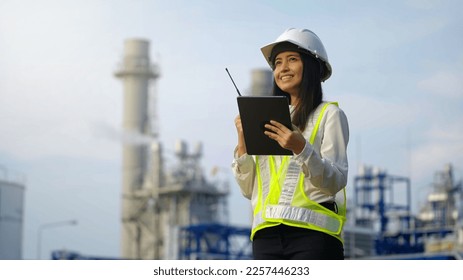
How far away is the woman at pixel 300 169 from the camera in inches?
119

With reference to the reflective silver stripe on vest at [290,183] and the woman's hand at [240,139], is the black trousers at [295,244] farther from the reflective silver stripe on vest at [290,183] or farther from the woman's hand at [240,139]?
the woman's hand at [240,139]

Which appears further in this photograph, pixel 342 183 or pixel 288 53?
pixel 288 53

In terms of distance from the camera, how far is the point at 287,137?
9.64ft

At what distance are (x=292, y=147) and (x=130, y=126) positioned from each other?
3601 centimetres

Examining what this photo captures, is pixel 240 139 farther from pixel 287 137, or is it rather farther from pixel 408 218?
pixel 408 218

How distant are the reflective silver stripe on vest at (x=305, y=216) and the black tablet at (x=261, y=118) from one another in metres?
0.19

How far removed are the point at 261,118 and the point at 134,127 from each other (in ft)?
118

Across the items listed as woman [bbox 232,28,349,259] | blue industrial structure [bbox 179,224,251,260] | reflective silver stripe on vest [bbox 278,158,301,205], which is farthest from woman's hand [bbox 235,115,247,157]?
blue industrial structure [bbox 179,224,251,260]

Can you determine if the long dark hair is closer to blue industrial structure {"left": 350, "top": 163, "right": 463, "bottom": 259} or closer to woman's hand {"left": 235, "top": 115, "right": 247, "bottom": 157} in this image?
woman's hand {"left": 235, "top": 115, "right": 247, "bottom": 157}

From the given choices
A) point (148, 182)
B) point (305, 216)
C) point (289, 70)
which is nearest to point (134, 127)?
point (148, 182)

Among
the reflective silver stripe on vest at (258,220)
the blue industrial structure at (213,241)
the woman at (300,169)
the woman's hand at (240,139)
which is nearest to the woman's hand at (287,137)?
the woman at (300,169)
